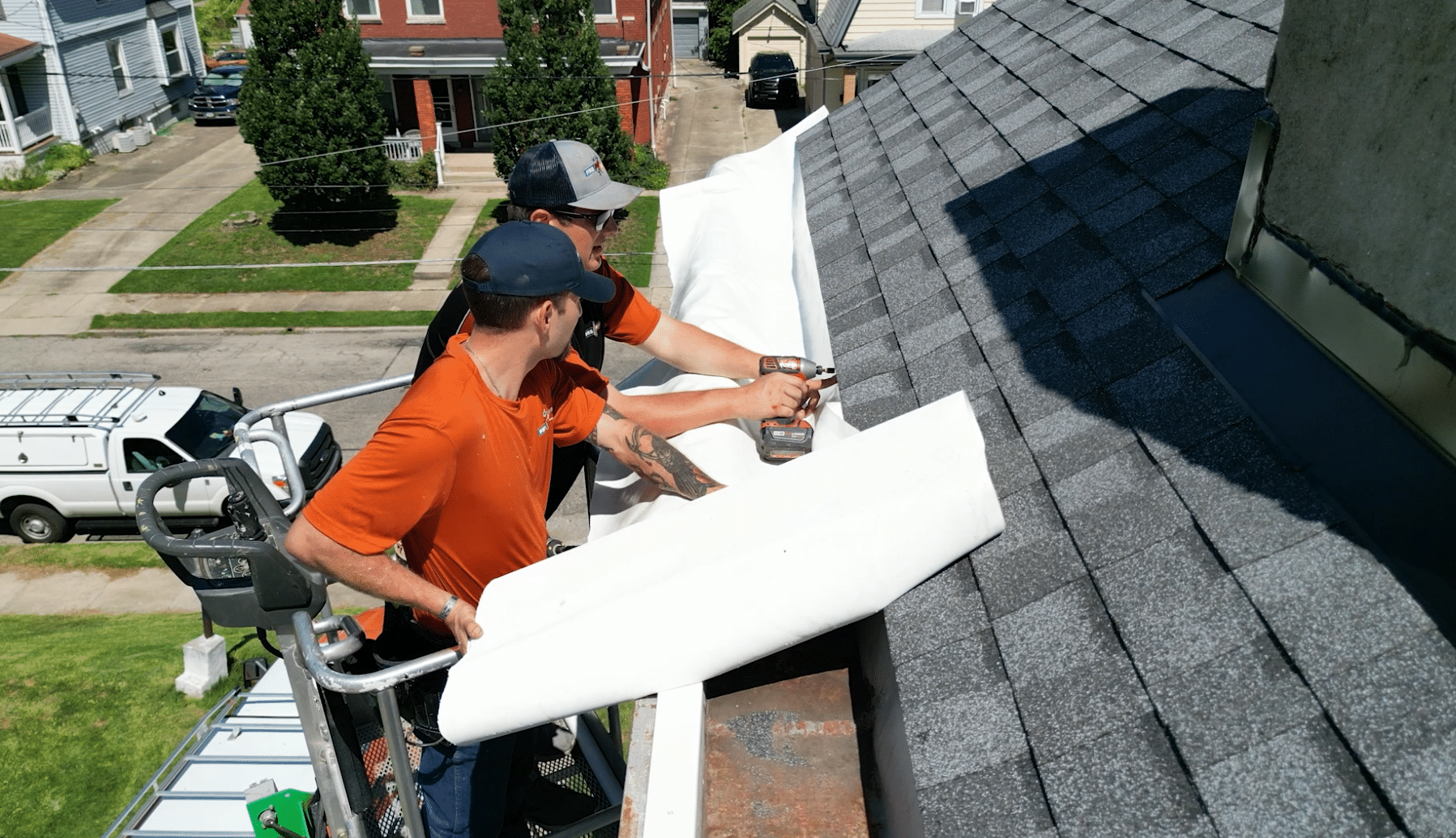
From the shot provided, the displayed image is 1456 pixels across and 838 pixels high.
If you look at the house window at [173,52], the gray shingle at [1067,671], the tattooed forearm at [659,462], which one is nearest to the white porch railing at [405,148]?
the house window at [173,52]

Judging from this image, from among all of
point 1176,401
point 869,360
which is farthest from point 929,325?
point 1176,401

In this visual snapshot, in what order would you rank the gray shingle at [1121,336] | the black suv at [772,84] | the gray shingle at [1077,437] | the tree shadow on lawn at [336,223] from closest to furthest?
the gray shingle at [1077,437], the gray shingle at [1121,336], the tree shadow on lawn at [336,223], the black suv at [772,84]

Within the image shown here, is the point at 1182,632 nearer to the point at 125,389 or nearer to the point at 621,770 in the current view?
the point at 621,770

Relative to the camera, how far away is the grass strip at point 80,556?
477 inches

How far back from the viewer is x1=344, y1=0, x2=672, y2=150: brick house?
25141mm

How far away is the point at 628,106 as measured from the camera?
85.6ft

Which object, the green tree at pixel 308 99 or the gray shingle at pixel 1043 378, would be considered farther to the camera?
the green tree at pixel 308 99

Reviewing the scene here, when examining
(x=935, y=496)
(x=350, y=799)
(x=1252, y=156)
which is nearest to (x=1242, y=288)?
(x=1252, y=156)

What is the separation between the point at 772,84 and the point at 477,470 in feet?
100

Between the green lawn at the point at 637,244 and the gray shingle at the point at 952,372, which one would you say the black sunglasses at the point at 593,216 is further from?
the green lawn at the point at 637,244

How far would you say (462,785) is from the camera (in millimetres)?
3654

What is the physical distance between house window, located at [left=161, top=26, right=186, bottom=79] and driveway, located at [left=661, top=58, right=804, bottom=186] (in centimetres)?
1601

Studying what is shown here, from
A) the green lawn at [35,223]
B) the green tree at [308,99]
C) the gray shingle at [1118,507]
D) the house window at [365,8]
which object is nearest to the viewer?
the gray shingle at [1118,507]

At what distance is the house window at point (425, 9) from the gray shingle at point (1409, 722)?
27.8 m
